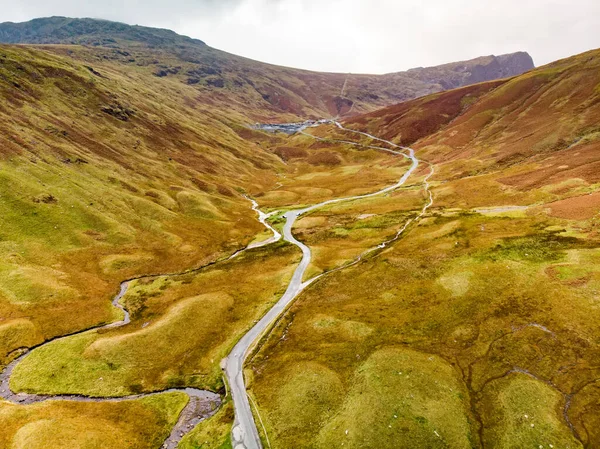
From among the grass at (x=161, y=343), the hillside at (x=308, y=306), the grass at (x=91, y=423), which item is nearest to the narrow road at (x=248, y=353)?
the hillside at (x=308, y=306)

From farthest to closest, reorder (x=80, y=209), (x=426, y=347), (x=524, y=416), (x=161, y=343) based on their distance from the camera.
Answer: (x=80, y=209) < (x=161, y=343) < (x=426, y=347) < (x=524, y=416)

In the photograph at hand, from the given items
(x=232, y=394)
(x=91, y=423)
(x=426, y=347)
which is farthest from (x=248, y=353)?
(x=426, y=347)

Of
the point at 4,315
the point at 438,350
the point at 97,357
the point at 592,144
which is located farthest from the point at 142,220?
the point at 592,144

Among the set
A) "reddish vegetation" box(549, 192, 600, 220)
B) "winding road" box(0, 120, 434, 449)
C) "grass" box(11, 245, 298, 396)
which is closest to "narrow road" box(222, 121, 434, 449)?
"winding road" box(0, 120, 434, 449)

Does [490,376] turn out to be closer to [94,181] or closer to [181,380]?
[181,380]

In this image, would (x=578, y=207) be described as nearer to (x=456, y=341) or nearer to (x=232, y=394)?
(x=456, y=341)

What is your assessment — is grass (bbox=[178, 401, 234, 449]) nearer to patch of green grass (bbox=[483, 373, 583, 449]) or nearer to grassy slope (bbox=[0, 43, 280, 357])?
patch of green grass (bbox=[483, 373, 583, 449])

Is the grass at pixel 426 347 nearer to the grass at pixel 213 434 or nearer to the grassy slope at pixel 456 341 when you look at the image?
the grassy slope at pixel 456 341
